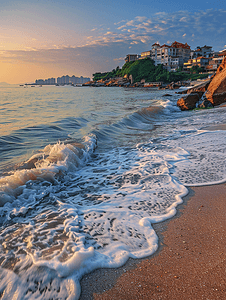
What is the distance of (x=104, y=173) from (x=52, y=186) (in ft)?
4.12

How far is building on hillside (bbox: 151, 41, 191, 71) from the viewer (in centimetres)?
10507

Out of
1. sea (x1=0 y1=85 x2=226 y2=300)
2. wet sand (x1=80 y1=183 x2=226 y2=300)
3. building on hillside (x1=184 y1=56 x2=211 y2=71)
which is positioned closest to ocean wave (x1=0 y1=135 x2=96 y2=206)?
sea (x1=0 y1=85 x2=226 y2=300)

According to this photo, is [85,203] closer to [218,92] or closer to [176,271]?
[176,271]

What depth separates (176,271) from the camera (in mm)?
1876

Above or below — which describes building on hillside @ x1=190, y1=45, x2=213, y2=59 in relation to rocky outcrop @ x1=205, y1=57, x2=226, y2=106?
above

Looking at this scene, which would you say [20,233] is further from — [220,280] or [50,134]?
[50,134]

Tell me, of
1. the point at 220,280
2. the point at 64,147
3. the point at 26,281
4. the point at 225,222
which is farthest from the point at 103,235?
the point at 64,147

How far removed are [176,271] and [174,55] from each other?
12194cm

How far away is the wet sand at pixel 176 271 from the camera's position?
5.51ft

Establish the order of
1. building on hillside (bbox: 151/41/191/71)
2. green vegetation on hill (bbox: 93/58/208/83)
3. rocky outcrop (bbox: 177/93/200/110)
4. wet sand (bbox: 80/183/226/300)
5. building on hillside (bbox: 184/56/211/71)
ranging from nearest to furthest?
wet sand (bbox: 80/183/226/300) → rocky outcrop (bbox: 177/93/200/110) → green vegetation on hill (bbox: 93/58/208/83) → building on hillside (bbox: 184/56/211/71) → building on hillside (bbox: 151/41/191/71)

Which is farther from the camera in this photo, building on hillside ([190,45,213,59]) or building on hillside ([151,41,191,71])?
building on hillside ([151,41,191,71])

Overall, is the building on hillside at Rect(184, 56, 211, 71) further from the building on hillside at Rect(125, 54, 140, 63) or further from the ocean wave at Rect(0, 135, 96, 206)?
the ocean wave at Rect(0, 135, 96, 206)

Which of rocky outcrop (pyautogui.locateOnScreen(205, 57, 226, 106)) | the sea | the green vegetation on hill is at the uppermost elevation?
the green vegetation on hill

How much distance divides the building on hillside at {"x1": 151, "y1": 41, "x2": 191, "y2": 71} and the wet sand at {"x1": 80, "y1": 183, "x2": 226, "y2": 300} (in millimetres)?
112831
